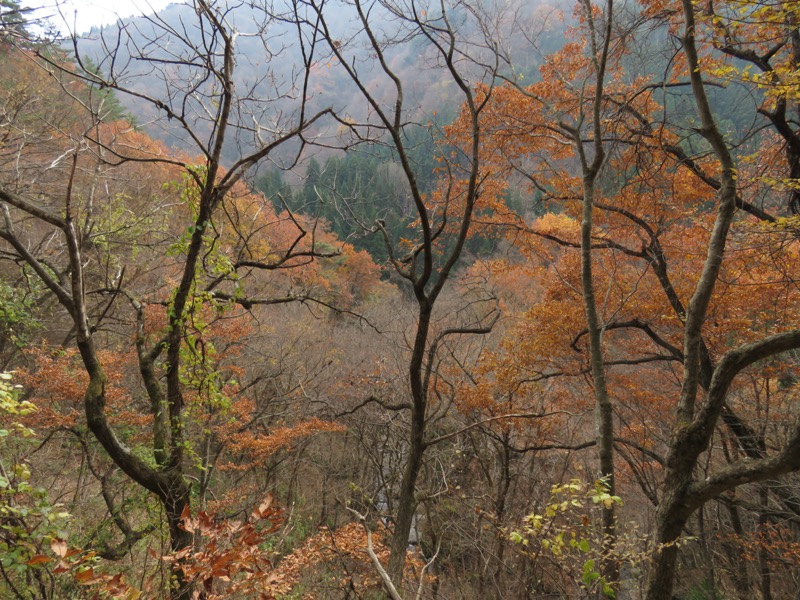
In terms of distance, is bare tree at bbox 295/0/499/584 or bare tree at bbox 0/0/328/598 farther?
bare tree at bbox 295/0/499/584

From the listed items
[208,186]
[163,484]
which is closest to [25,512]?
[163,484]

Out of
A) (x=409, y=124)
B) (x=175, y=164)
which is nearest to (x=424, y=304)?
(x=409, y=124)

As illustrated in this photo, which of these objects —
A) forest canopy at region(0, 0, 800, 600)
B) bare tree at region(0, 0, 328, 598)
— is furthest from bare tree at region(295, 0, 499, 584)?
bare tree at region(0, 0, 328, 598)

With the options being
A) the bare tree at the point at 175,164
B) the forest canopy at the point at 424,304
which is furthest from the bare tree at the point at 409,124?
the bare tree at the point at 175,164

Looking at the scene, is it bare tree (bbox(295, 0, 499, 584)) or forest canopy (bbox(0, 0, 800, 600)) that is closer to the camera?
forest canopy (bbox(0, 0, 800, 600))

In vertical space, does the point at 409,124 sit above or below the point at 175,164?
above

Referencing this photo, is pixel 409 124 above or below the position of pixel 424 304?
above

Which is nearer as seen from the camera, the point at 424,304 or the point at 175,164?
the point at 175,164

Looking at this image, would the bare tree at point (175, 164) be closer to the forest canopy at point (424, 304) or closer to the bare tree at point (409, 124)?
the forest canopy at point (424, 304)

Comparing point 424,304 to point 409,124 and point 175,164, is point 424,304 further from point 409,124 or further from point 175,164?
point 175,164

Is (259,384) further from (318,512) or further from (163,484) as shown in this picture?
(163,484)

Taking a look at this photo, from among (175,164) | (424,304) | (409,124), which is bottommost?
(424,304)

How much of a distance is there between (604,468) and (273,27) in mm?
5238

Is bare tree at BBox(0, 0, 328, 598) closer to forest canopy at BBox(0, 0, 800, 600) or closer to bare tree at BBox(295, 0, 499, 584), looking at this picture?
forest canopy at BBox(0, 0, 800, 600)
